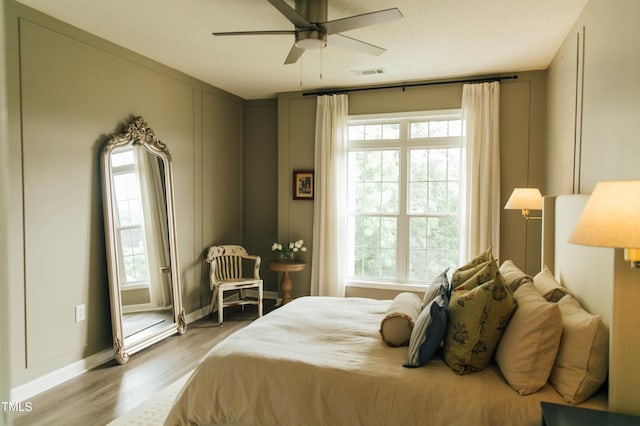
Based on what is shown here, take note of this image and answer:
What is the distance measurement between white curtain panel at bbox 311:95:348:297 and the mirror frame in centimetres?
Answer: 169

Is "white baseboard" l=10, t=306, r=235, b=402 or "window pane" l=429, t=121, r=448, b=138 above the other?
"window pane" l=429, t=121, r=448, b=138

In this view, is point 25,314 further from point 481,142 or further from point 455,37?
point 481,142

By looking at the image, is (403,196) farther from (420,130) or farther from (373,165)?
(420,130)

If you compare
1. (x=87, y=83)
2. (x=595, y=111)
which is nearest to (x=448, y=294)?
(x=595, y=111)

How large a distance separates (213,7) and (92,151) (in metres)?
1.55

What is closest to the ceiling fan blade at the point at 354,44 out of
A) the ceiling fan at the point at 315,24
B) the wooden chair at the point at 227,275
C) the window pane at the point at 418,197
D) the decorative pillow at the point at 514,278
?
the ceiling fan at the point at 315,24

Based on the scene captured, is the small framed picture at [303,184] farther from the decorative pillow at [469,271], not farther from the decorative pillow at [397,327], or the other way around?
the decorative pillow at [397,327]

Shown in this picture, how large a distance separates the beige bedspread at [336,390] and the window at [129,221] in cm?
177

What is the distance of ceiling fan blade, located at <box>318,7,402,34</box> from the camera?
2331 mm

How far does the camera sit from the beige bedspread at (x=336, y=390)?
1.68m

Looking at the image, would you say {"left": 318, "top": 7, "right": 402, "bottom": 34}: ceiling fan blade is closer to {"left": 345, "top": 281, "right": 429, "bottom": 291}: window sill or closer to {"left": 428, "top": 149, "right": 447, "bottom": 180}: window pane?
{"left": 428, "top": 149, "right": 447, "bottom": 180}: window pane

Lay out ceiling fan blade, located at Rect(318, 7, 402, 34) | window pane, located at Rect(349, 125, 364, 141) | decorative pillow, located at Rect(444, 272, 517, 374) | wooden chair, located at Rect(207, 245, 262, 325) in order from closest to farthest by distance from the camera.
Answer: decorative pillow, located at Rect(444, 272, 517, 374) < ceiling fan blade, located at Rect(318, 7, 402, 34) < wooden chair, located at Rect(207, 245, 262, 325) < window pane, located at Rect(349, 125, 364, 141)

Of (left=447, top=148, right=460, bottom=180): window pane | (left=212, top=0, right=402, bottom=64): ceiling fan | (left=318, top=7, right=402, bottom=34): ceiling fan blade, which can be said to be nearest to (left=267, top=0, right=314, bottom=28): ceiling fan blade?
(left=212, top=0, right=402, bottom=64): ceiling fan

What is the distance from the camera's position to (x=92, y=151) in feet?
11.0
